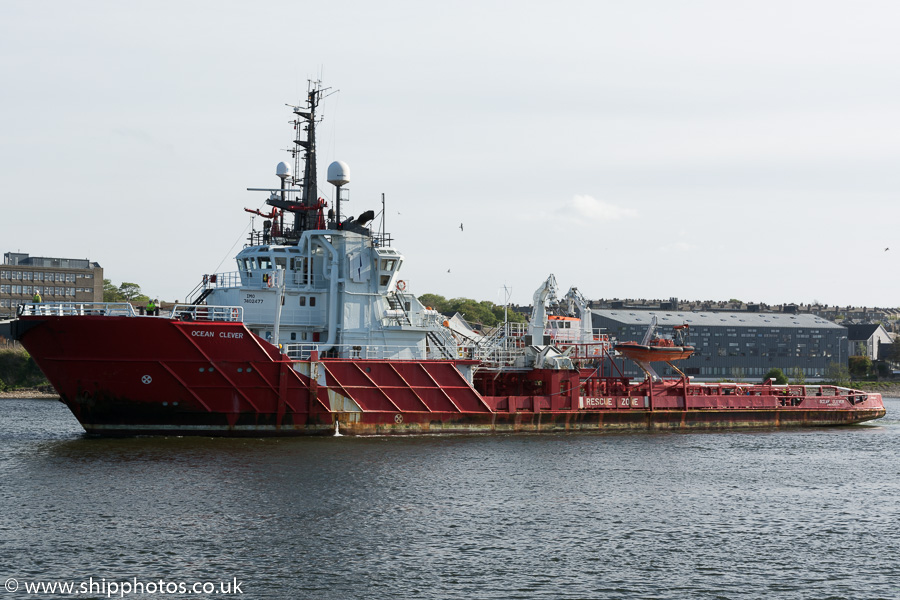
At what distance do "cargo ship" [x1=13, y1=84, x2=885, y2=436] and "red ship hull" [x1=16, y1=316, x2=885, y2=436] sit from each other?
53 mm

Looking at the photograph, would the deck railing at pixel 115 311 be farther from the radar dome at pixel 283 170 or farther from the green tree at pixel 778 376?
the green tree at pixel 778 376

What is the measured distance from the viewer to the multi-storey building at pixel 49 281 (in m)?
115

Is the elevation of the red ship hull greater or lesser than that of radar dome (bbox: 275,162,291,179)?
lesser

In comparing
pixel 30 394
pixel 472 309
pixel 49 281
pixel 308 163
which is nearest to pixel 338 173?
pixel 308 163

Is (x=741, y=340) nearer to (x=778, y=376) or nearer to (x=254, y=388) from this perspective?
(x=778, y=376)

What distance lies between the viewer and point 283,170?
43281 millimetres

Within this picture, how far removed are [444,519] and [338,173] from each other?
65.1 feet

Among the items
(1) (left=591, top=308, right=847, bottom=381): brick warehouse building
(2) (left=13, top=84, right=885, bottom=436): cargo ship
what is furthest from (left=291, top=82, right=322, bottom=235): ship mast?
(1) (left=591, top=308, right=847, bottom=381): brick warehouse building

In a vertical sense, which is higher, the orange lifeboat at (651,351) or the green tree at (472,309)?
the green tree at (472,309)

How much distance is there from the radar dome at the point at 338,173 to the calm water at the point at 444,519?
1136 cm

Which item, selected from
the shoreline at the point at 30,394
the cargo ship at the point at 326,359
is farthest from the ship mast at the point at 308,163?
the shoreline at the point at 30,394

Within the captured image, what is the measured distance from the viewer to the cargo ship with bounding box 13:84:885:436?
112ft

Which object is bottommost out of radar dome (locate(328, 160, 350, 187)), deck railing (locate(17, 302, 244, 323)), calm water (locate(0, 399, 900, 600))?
calm water (locate(0, 399, 900, 600))

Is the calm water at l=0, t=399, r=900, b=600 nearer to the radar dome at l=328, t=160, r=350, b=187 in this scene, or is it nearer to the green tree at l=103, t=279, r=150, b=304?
the radar dome at l=328, t=160, r=350, b=187
